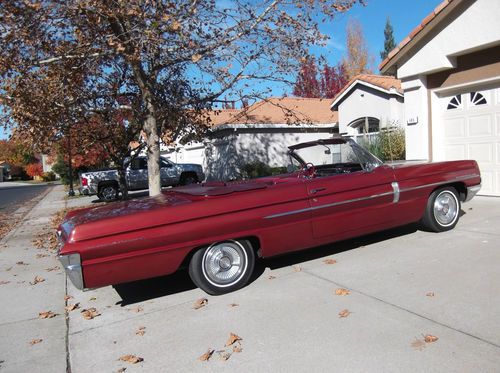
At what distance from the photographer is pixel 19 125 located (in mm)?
10297

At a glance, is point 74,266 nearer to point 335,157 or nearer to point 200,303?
point 200,303

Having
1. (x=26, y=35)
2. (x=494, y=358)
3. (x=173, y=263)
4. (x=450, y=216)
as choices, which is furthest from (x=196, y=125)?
(x=494, y=358)

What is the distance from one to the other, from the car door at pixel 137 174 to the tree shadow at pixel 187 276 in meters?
14.3

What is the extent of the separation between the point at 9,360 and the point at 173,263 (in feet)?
5.27

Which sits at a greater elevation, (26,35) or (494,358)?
(26,35)

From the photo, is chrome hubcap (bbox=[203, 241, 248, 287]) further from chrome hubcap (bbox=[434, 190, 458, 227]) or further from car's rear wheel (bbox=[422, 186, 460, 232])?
chrome hubcap (bbox=[434, 190, 458, 227])

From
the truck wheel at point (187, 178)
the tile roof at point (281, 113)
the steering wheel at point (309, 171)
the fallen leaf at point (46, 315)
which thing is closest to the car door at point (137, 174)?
the truck wheel at point (187, 178)

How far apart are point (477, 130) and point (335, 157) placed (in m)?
4.82

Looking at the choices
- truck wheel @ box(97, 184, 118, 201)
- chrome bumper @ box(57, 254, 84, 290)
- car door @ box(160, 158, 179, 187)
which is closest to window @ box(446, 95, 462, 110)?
chrome bumper @ box(57, 254, 84, 290)

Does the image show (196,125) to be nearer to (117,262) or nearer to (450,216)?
(450,216)

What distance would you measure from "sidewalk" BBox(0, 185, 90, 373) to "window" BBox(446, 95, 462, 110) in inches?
333

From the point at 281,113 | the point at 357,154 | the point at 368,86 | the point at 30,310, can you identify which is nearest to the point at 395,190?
the point at 357,154

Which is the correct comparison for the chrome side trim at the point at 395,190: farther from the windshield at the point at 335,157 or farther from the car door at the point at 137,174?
the car door at the point at 137,174

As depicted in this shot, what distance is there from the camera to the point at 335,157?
21.3 feet
